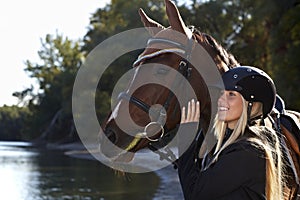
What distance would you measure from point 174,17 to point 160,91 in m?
0.37

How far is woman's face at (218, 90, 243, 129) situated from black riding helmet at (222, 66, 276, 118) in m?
0.03

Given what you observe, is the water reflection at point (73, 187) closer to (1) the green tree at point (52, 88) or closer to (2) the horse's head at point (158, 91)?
(2) the horse's head at point (158, 91)

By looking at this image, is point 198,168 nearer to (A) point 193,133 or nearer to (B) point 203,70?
(A) point 193,133

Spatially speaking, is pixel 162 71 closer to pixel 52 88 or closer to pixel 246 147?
pixel 246 147

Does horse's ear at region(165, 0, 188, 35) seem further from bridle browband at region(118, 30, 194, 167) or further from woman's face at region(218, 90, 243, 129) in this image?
woman's face at region(218, 90, 243, 129)

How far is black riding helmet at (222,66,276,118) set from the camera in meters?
2.49

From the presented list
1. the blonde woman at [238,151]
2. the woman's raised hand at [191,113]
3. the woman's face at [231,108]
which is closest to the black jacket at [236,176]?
the blonde woman at [238,151]

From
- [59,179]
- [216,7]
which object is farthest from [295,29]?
[216,7]

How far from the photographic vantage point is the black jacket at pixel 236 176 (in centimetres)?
232

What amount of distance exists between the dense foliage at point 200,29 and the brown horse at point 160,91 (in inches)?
21.5

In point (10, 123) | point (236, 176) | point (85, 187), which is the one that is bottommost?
point (10, 123)

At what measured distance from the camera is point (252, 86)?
2.50 meters

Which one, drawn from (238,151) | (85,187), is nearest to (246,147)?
(238,151)

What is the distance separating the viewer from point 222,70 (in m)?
2.81
